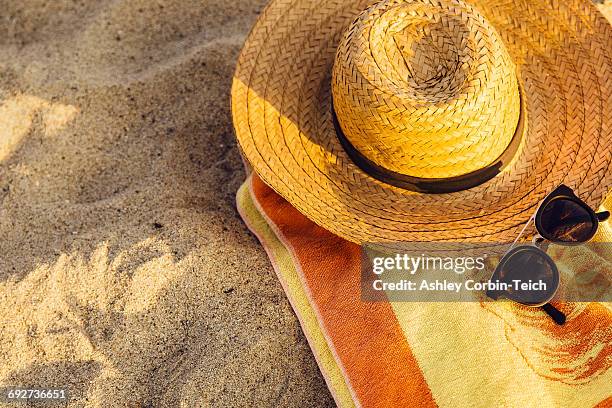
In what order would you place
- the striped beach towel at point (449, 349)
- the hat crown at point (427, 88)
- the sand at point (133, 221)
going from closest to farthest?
the hat crown at point (427, 88) < the striped beach towel at point (449, 349) < the sand at point (133, 221)

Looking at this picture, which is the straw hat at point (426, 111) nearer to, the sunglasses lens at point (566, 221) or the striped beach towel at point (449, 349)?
the sunglasses lens at point (566, 221)

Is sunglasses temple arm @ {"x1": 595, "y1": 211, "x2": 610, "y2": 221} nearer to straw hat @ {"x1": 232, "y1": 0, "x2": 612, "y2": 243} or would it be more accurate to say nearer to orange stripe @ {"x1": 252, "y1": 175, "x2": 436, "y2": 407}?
straw hat @ {"x1": 232, "y1": 0, "x2": 612, "y2": 243}

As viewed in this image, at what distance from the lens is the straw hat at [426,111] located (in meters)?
1.60

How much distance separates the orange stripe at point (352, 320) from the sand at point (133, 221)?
0.13m

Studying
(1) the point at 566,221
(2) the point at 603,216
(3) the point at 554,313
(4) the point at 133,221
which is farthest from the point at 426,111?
(4) the point at 133,221

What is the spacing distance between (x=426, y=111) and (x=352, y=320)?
64cm

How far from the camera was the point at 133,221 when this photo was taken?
2.10 metres

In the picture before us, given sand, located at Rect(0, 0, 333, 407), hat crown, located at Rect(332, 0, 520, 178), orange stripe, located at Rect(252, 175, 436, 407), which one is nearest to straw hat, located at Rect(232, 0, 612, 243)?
hat crown, located at Rect(332, 0, 520, 178)

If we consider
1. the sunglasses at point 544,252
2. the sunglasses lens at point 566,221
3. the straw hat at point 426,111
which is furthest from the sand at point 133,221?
the sunglasses lens at point 566,221

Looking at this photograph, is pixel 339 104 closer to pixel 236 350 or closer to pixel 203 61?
pixel 236 350

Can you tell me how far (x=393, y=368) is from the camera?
1730 mm

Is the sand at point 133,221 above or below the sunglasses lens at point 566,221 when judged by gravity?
below

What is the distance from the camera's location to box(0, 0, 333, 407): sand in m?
1.83

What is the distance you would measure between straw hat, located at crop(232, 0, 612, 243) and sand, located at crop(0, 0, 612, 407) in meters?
0.39
